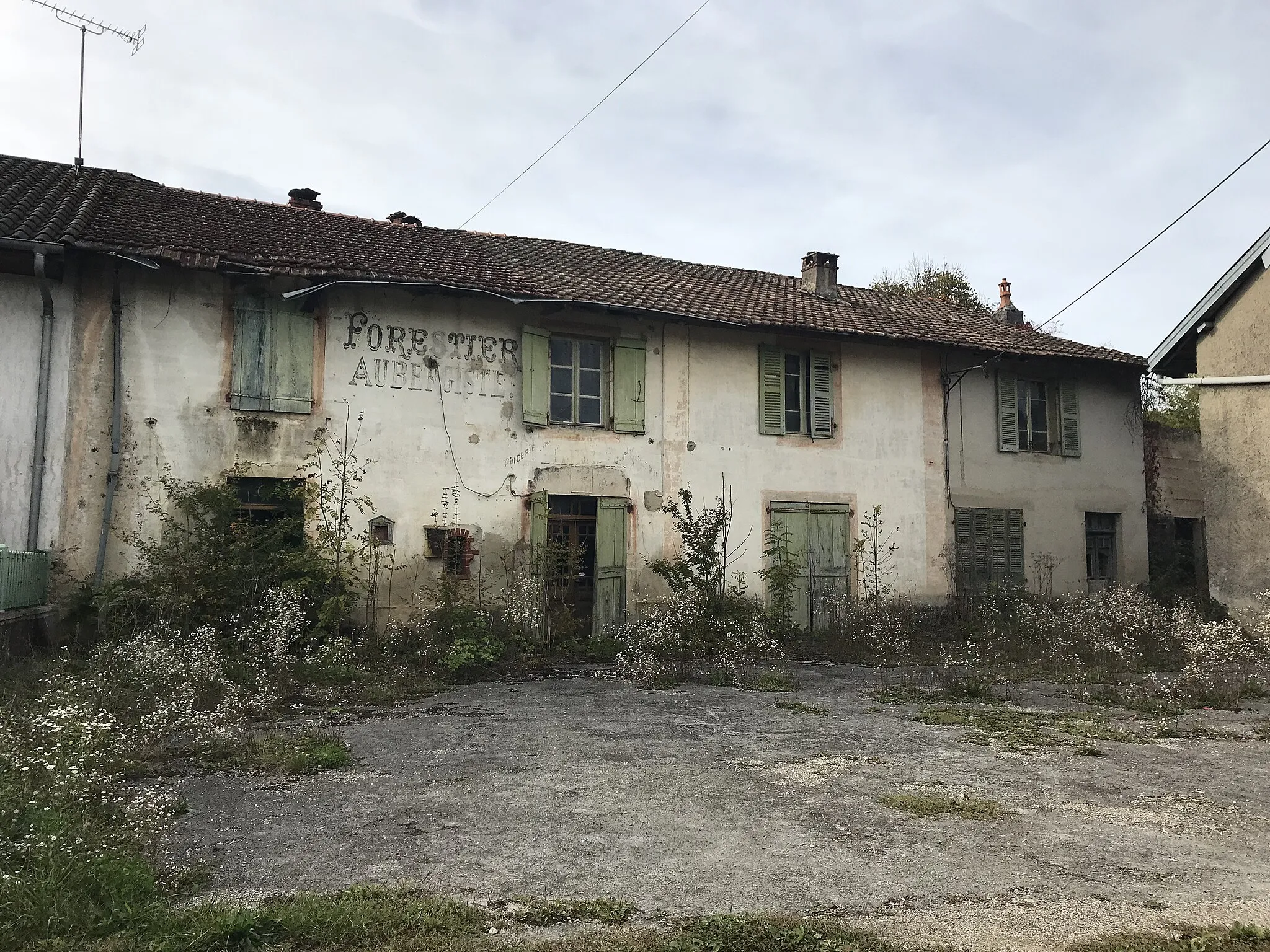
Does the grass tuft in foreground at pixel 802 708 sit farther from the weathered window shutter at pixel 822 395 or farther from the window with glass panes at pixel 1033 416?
the window with glass panes at pixel 1033 416

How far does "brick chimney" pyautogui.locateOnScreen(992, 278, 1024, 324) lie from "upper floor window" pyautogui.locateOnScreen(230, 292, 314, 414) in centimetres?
1351

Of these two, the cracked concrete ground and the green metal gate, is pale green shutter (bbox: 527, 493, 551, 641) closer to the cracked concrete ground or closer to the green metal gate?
the cracked concrete ground

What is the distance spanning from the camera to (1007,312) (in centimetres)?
1898

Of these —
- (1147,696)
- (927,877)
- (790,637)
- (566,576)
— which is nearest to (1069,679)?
(1147,696)

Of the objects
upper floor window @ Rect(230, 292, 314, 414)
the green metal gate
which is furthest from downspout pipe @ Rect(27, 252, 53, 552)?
upper floor window @ Rect(230, 292, 314, 414)

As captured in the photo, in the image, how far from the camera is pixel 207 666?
8.05m

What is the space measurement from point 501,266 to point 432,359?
2147 millimetres

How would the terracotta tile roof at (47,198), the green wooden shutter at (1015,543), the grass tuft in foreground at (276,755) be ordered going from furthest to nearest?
1. the green wooden shutter at (1015,543)
2. the terracotta tile roof at (47,198)
3. the grass tuft in foreground at (276,755)

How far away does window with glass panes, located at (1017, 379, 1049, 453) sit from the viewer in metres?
15.6

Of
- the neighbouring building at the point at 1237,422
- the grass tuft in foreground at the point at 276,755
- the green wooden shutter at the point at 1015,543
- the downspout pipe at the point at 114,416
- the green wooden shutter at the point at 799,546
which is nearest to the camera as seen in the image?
the grass tuft in foreground at the point at 276,755

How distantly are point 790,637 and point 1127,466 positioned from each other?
7.91m

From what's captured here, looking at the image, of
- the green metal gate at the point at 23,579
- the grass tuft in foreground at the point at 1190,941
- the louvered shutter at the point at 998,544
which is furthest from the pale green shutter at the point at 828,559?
the grass tuft in foreground at the point at 1190,941

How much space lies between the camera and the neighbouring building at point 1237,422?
11461 mm

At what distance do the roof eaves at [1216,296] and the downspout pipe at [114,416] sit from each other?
13124 millimetres
